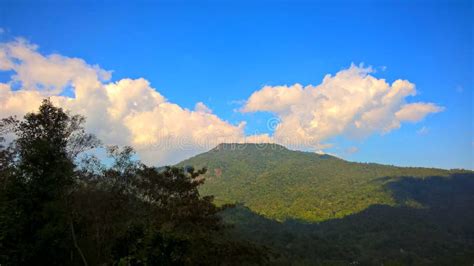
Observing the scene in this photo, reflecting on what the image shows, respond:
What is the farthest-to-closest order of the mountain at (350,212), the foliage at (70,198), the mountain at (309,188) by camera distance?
the mountain at (309,188) → the mountain at (350,212) → the foliage at (70,198)

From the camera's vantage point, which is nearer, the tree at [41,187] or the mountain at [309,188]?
the tree at [41,187]

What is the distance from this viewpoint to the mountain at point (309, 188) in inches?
5283

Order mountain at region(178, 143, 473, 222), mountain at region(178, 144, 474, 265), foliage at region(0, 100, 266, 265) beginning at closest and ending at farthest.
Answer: foliage at region(0, 100, 266, 265)
mountain at region(178, 144, 474, 265)
mountain at region(178, 143, 473, 222)

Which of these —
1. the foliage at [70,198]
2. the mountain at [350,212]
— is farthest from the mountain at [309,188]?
the foliage at [70,198]

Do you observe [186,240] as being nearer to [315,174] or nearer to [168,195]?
[168,195]

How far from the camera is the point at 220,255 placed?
63.2ft

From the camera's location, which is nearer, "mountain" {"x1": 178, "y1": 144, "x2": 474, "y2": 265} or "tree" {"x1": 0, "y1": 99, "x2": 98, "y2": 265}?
"tree" {"x1": 0, "y1": 99, "x2": 98, "y2": 265}

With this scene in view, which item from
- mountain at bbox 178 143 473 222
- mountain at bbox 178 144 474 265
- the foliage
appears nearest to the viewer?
the foliage

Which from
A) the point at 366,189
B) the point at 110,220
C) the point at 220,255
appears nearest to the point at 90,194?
the point at 110,220

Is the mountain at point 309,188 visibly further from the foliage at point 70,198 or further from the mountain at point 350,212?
the foliage at point 70,198

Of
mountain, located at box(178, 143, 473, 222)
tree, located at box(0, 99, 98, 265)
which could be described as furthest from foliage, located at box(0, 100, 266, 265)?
mountain, located at box(178, 143, 473, 222)

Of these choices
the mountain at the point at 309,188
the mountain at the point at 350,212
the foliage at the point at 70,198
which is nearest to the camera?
the foliage at the point at 70,198

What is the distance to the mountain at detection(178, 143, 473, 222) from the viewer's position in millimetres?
134200

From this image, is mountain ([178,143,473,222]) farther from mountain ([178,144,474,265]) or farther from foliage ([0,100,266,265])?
foliage ([0,100,266,265])
